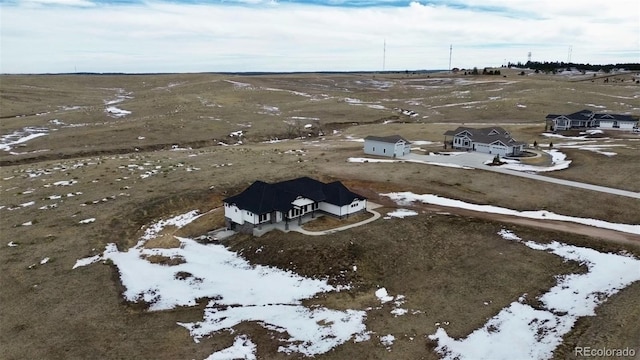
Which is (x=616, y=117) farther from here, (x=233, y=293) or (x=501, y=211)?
(x=233, y=293)

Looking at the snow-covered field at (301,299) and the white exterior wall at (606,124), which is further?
the white exterior wall at (606,124)

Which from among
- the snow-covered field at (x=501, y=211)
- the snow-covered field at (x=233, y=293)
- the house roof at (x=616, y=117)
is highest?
the house roof at (x=616, y=117)

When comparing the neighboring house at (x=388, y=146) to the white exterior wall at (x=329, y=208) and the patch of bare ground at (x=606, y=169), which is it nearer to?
the patch of bare ground at (x=606, y=169)

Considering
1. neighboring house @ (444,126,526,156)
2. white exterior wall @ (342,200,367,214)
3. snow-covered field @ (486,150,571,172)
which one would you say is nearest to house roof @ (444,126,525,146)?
neighboring house @ (444,126,526,156)

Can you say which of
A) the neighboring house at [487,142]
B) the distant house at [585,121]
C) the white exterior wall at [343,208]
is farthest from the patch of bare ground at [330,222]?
the distant house at [585,121]

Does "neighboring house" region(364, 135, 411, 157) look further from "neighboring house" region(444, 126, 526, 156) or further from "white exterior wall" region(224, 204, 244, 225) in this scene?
"white exterior wall" region(224, 204, 244, 225)

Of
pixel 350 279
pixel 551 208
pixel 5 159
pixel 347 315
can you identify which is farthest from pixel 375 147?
pixel 5 159

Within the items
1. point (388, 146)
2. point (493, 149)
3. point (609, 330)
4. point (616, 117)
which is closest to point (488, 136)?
point (493, 149)
